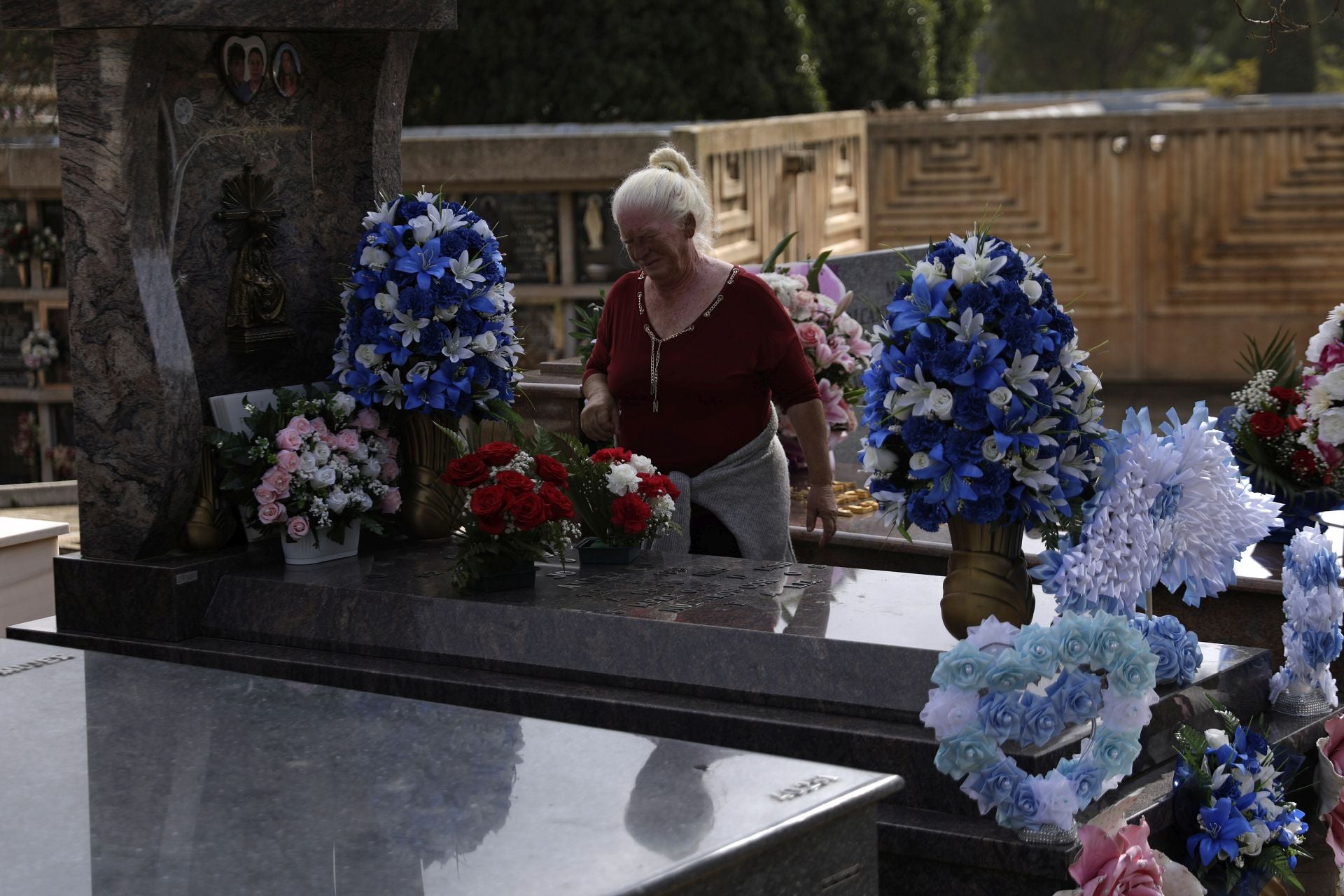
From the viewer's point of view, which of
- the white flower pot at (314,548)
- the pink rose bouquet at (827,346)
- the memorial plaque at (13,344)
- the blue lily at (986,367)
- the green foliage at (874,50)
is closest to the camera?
the blue lily at (986,367)

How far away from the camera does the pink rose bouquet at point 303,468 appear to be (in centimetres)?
451

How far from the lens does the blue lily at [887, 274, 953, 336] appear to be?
3494mm

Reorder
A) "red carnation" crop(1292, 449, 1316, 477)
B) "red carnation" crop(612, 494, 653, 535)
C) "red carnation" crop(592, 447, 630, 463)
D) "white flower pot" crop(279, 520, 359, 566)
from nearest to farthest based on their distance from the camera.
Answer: "red carnation" crop(612, 494, 653, 535), "red carnation" crop(592, 447, 630, 463), "white flower pot" crop(279, 520, 359, 566), "red carnation" crop(1292, 449, 1316, 477)

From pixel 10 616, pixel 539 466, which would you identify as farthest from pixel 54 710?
pixel 10 616

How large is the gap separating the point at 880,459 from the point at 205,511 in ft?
6.45

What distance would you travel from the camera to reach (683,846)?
2658mm

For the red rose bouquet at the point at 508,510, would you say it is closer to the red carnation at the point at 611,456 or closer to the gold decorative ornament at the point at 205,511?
the red carnation at the point at 611,456

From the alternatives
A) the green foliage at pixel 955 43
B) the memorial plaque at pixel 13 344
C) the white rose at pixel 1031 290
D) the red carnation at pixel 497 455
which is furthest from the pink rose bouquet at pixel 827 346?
the green foliage at pixel 955 43

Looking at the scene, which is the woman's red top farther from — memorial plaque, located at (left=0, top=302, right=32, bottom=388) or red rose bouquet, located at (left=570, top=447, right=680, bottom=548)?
memorial plaque, located at (left=0, top=302, right=32, bottom=388)

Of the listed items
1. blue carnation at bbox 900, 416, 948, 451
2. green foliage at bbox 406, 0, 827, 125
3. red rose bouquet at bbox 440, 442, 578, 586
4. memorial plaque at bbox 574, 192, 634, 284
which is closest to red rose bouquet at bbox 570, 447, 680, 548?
red rose bouquet at bbox 440, 442, 578, 586

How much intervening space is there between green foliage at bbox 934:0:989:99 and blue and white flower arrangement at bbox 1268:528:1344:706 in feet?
46.4

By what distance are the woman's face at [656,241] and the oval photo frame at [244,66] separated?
1157 millimetres

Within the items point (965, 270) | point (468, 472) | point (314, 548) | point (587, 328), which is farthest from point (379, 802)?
point (587, 328)

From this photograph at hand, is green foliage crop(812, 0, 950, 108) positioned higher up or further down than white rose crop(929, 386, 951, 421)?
higher up
